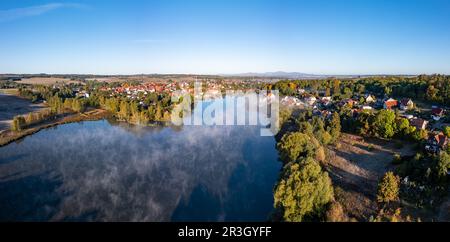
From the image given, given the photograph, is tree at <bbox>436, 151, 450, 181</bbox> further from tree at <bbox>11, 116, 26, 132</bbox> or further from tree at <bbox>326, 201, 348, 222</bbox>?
tree at <bbox>11, 116, 26, 132</bbox>

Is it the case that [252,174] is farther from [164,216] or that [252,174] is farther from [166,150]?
[166,150]

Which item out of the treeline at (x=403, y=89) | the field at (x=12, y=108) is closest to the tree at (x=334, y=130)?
the treeline at (x=403, y=89)

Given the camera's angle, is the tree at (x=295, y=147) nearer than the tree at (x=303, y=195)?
No

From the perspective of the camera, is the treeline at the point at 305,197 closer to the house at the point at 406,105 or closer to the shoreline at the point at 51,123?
the shoreline at the point at 51,123

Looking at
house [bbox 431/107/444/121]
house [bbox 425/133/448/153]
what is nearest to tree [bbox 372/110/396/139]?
house [bbox 425/133/448/153]
